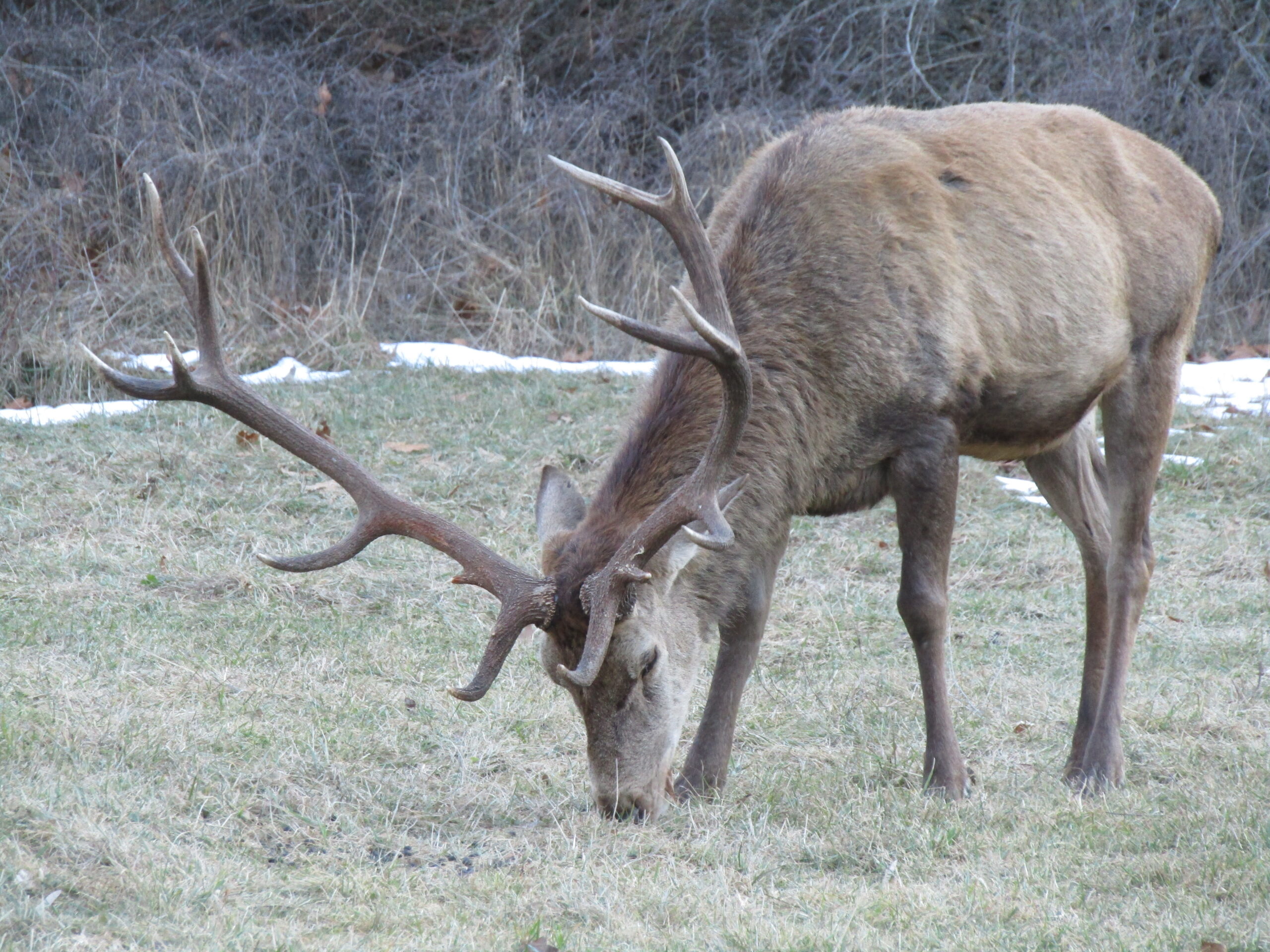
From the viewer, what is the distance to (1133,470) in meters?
5.66

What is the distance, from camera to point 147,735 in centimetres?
475

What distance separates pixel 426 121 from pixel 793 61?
3808 millimetres

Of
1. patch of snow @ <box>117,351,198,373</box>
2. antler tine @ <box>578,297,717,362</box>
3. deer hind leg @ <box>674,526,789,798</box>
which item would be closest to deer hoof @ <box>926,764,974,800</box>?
deer hind leg @ <box>674,526,789,798</box>

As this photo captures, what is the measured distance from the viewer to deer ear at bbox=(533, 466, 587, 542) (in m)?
4.88

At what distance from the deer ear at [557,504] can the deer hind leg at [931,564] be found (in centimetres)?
106

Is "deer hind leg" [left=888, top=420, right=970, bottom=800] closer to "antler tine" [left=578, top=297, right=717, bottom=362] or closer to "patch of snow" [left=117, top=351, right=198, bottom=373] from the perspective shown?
"antler tine" [left=578, top=297, right=717, bottom=362]

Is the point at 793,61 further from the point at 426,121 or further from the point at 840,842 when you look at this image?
the point at 840,842

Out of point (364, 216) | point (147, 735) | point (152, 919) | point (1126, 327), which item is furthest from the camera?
point (364, 216)

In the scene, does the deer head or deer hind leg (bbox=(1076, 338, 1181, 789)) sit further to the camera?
deer hind leg (bbox=(1076, 338, 1181, 789))

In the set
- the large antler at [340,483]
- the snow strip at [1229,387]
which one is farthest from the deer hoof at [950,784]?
the snow strip at [1229,387]

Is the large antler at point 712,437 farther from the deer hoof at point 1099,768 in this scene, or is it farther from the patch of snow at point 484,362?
the patch of snow at point 484,362

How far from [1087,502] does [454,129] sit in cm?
848

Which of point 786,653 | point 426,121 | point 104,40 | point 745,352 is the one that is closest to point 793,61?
point 426,121

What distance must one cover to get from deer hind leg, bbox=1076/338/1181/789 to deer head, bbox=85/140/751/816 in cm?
183
